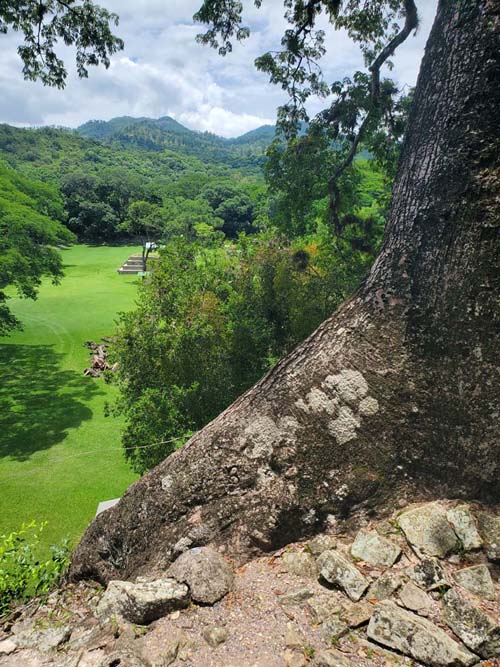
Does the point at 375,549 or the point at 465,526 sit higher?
the point at 465,526

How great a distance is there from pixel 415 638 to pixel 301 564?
87 centimetres

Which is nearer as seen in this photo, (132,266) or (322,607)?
(322,607)

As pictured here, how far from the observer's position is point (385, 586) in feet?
8.54

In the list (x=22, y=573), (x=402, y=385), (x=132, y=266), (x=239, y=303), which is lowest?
(x=132, y=266)

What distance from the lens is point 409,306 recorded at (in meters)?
3.15

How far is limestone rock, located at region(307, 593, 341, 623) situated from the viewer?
251cm

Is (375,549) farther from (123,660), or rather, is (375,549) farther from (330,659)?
(123,660)

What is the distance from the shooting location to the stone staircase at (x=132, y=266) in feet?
127

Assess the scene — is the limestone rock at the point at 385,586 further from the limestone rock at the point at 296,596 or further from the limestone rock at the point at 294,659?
the limestone rock at the point at 294,659

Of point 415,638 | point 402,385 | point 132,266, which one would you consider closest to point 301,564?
point 415,638

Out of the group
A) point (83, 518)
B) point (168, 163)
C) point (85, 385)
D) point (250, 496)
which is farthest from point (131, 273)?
point (168, 163)

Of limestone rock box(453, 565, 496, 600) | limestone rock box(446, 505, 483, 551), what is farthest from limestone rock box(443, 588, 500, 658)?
limestone rock box(446, 505, 483, 551)

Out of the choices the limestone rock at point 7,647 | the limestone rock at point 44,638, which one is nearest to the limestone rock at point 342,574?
the limestone rock at point 44,638

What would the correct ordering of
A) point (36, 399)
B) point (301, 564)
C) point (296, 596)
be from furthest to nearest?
point (36, 399)
point (301, 564)
point (296, 596)
